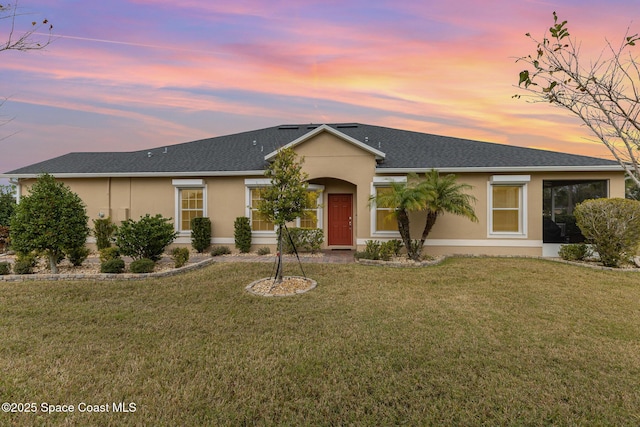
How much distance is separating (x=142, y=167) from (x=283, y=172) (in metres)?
9.41

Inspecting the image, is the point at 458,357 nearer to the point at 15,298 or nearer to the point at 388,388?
the point at 388,388

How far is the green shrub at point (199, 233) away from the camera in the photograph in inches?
494

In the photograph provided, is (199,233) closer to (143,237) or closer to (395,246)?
(143,237)

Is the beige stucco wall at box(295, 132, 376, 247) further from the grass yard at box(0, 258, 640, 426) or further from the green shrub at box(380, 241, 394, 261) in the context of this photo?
the grass yard at box(0, 258, 640, 426)

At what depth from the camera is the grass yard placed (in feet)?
10.6

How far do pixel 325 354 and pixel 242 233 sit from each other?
890 cm

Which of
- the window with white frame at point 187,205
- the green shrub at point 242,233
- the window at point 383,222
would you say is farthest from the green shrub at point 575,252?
the window with white frame at point 187,205

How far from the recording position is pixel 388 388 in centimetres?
358

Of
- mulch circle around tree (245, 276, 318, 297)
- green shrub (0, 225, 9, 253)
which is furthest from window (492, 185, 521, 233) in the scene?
green shrub (0, 225, 9, 253)

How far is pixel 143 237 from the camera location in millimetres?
9734

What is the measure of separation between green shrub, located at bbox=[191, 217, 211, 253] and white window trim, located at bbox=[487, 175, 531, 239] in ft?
38.4

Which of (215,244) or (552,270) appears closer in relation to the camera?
(552,270)

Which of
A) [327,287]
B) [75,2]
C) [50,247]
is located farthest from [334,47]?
[50,247]

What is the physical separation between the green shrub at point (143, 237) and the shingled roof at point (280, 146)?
12.1ft
